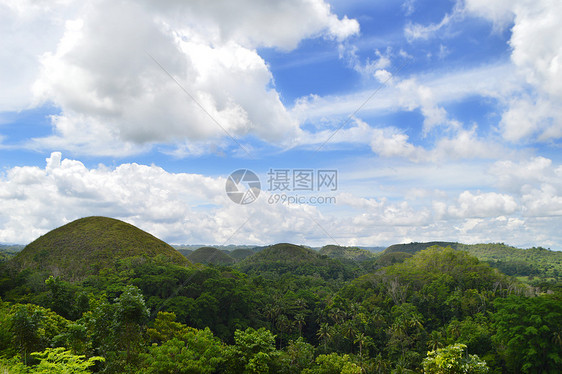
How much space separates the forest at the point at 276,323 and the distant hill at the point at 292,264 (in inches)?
1438

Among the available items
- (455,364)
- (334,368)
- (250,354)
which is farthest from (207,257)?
(455,364)

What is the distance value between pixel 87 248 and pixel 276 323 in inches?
1874

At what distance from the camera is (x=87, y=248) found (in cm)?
7069

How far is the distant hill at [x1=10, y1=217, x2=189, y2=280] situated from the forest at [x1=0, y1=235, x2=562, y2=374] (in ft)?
21.3

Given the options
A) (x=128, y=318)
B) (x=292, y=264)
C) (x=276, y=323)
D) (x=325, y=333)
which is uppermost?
(x=128, y=318)

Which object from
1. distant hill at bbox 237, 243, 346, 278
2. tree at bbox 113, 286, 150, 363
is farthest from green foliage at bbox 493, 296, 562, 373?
distant hill at bbox 237, 243, 346, 278

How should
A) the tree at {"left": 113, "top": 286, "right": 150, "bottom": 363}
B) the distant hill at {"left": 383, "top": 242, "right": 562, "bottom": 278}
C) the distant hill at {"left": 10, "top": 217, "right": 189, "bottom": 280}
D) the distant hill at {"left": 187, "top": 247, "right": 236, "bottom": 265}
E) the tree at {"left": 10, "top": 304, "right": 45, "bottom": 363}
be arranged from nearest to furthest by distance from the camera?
the tree at {"left": 10, "top": 304, "right": 45, "bottom": 363} < the tree at {"left": 113, "top": 286, "right": 150, "bottom": 363} < the distant hill at {"left": 10, "top": 217, "right": 189, "bottom": 280} < the distant hill at {"left": 383, "top": 242, "right": 562, "bottom": 278} < the distant hill at {"left": 187, "top": 247, "right": 236, "bottom": 265}

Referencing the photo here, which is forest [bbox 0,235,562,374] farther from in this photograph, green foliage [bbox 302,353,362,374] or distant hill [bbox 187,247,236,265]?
distant hill [bbox 187,247,236,265]

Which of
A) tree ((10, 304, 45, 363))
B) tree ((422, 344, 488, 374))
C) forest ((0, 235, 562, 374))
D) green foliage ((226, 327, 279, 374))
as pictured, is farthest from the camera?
green foliage ((226, 327, 279, 374))

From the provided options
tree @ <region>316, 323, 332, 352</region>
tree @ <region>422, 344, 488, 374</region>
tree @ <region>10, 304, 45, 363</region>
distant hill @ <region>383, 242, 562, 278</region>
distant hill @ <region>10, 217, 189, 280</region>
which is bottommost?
tree @ <region>316, 323, 332, 352</region>

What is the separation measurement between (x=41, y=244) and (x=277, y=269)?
2971 inches

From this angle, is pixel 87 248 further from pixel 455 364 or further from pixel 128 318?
pixel 455 364

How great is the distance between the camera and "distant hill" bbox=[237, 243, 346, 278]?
4518 inches

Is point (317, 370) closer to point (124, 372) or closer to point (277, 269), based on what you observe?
point (124, 372)
